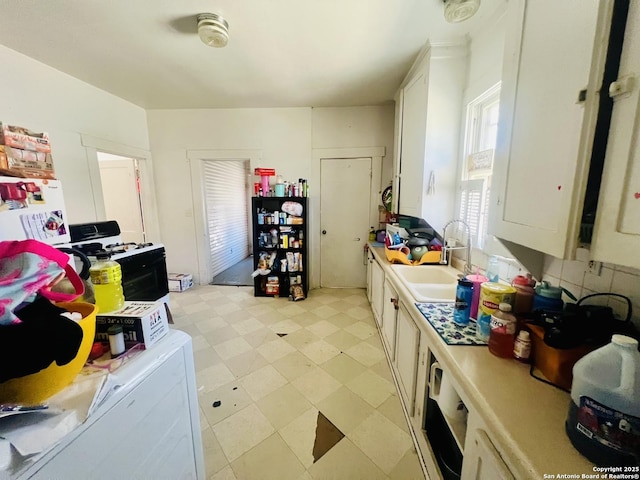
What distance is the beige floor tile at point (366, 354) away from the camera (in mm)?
2217

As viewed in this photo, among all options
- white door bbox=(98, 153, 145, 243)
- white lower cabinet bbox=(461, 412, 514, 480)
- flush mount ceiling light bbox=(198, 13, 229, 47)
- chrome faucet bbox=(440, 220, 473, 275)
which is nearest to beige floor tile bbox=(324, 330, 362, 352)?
chrome faucet bbox=(440, 220, 473, 275)

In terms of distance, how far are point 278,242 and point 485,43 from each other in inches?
117

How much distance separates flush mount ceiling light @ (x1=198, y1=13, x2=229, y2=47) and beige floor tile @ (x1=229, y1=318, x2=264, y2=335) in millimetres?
2675

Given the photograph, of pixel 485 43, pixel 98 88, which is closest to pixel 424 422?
pixel 485 43

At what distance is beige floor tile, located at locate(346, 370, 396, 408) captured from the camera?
1815mm

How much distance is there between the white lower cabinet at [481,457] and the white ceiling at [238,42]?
233 cm

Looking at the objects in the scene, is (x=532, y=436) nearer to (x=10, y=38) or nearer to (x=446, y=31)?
(x=446, y=31)

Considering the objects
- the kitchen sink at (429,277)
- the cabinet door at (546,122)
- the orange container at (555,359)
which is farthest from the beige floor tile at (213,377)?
the cabinet door at (546,122)

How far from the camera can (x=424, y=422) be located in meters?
1.39

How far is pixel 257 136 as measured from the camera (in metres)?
3.67

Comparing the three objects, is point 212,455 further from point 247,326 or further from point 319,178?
point 319,178

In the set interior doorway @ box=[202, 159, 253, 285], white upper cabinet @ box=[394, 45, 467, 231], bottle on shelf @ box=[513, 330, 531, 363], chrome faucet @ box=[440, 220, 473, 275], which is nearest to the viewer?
bottle on shelf @ box=[513, 330, 531, 363]

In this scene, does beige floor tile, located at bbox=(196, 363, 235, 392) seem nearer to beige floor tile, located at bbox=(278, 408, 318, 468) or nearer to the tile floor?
the tile floor

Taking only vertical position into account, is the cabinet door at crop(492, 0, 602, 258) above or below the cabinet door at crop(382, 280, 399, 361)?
above
